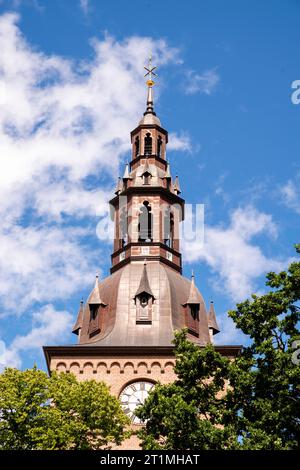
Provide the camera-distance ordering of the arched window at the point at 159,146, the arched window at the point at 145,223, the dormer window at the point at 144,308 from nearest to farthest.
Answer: the dormer window at the point at 144,308
the arched window at the point at 145,223
the arched window at the point at 159,146

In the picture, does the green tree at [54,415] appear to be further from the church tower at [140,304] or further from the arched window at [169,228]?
the arched window at [169,228]

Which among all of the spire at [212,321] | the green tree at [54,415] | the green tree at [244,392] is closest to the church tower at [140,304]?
the spire at [212,321]

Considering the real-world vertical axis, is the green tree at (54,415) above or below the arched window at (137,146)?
below

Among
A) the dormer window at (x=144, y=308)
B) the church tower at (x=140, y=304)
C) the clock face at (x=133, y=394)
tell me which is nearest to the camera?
the clock face at (x=133, y=394)

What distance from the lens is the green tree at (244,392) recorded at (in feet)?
98.9

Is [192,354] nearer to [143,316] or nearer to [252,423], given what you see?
[252,423]

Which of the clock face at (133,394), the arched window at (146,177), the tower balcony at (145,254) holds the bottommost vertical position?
the clock face at (133,394)

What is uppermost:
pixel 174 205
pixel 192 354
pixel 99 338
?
pixel 174 205

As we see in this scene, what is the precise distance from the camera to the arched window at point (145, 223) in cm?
5591

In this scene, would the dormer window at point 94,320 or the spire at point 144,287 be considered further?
the dormer window at point 94,320

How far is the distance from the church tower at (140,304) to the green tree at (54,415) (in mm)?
8107
